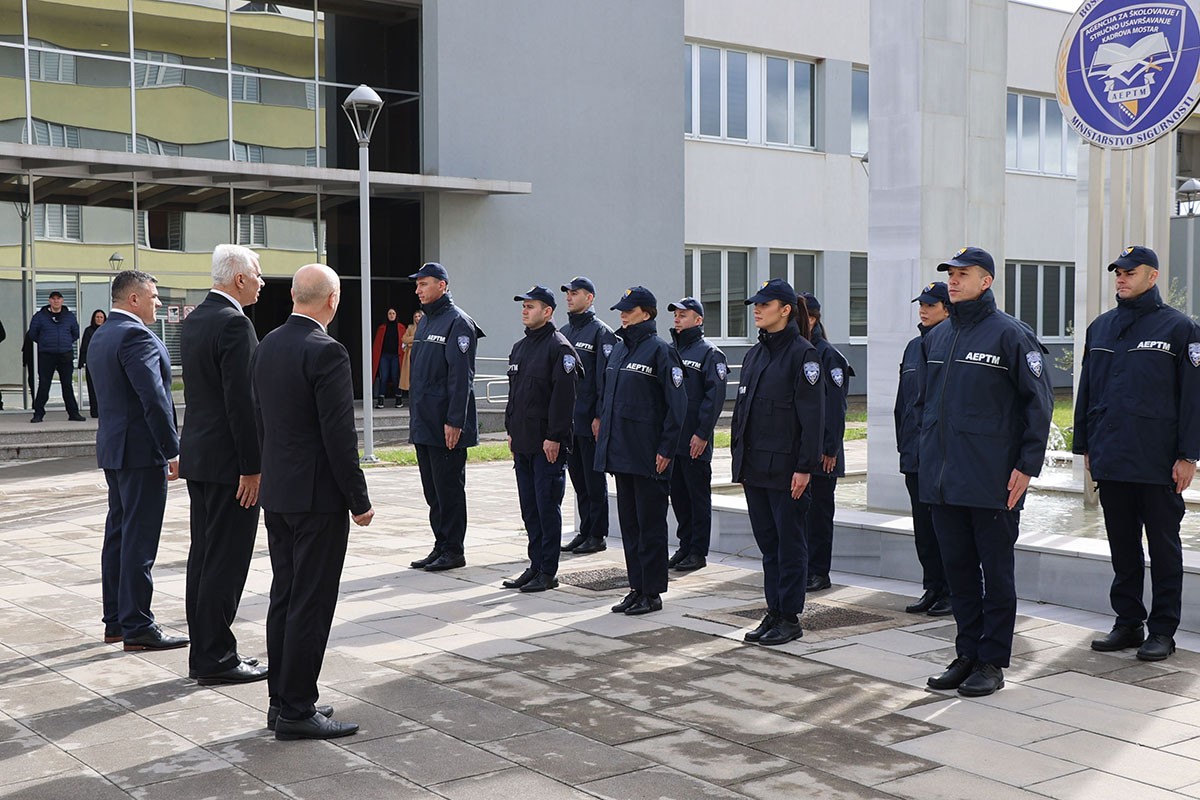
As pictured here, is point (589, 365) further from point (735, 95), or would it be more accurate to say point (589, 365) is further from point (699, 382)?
point (735, 95)

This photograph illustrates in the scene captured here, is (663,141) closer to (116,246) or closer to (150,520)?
(116,246)

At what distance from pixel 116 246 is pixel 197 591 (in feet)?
56.5

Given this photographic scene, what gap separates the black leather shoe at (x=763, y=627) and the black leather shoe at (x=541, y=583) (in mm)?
1804

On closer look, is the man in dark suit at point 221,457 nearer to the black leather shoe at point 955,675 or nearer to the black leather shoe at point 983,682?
the black leather shoe at point 955,675

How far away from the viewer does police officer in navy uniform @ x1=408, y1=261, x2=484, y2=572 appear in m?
9.12

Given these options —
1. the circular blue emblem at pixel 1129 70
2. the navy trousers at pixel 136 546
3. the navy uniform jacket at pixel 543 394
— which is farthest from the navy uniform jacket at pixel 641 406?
the circular blue emblem at pixel 1129 70

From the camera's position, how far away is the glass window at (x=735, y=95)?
28938mm

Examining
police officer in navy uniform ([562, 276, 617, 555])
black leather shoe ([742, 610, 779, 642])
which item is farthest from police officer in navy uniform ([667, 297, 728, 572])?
black leather shoe ([742, 610, 779, 642])

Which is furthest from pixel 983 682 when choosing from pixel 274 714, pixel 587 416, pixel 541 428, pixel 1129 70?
pixel 1129 70

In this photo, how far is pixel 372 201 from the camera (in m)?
24.7

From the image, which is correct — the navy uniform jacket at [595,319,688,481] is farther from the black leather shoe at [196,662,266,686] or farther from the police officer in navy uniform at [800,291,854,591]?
the black leather shoe at [196,662,266,686]

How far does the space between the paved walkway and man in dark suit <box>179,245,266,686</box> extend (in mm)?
270

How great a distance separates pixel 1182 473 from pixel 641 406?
2.97 m

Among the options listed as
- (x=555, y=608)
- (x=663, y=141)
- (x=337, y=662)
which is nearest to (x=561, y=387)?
(x=555, y=608)
